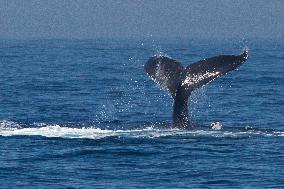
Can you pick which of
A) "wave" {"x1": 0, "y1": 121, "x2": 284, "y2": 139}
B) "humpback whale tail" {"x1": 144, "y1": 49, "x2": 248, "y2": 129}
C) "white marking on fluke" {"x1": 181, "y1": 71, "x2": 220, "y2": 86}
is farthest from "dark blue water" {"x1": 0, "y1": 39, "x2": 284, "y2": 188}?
"white marking on fluke" {"x1": 181, "y1": 71, "x2": 220, "y2": 86}

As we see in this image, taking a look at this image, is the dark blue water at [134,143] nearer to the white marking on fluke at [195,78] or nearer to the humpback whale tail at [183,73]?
the humpback whale tail at [183,73]

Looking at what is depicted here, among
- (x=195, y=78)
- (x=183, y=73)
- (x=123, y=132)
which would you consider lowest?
(x=123, y=132)

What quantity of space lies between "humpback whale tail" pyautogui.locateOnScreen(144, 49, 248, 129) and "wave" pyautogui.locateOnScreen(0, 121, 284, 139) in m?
0.67

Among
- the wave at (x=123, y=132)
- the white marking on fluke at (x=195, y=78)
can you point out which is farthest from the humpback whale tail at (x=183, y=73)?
the wave at (x=123, y=132)

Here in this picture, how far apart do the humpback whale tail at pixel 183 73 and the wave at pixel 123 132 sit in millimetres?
672

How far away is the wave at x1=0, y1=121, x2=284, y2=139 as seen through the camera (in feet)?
72.5

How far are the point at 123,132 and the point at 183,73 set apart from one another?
2178 millimetres

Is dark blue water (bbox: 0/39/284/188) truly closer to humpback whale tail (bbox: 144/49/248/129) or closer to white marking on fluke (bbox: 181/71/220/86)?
humpback whale tail (bbox: 144/49/248/129)

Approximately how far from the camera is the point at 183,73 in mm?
21781

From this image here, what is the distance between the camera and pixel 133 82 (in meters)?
A: 48.0

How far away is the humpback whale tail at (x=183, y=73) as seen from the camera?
70.2ft

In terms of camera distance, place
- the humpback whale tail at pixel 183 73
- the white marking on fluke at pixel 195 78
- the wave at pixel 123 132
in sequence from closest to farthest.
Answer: the humpback whale tail at pixel 183 73 → the white marking on fluke at pixel 195 78 → the wave at pixel 123 132

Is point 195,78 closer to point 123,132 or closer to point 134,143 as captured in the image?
point 134,143

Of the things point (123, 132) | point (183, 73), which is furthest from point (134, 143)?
point (183, 73)
